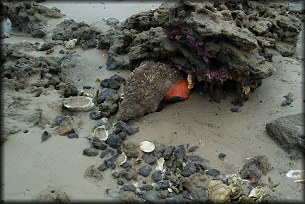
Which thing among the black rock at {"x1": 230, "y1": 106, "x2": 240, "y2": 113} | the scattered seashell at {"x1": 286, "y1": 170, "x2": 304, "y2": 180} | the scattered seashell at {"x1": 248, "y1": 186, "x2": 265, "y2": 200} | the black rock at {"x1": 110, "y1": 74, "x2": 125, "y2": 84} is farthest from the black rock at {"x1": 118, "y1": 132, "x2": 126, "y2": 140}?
the scattered seashell at {"x1": 286, "y1": 170, "x2": 304, "y2": 180}

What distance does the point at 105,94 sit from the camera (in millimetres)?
5719

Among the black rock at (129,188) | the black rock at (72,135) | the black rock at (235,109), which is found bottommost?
the black rock at (129,188)

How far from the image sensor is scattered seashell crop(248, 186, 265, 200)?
4.25 metres

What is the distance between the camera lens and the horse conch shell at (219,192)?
4137 millimetres

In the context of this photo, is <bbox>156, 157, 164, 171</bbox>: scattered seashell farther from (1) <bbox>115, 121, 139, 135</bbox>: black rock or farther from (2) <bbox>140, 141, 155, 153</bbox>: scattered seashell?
(1) <bbox>115, 121, 139, 135</bbox>: black rock

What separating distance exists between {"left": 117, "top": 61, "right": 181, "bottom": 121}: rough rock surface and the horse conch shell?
1513 mm

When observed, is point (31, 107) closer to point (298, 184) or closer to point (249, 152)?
point (249, 152)

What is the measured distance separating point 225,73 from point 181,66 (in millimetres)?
607

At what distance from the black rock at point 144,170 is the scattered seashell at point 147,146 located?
240 mm

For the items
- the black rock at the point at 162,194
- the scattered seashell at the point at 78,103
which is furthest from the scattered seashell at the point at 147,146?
the scattered seashell at the point at 78,103

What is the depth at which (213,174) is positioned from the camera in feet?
14.9

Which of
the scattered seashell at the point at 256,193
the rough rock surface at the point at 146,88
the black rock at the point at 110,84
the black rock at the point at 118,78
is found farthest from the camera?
the black rock at the point at 118,78

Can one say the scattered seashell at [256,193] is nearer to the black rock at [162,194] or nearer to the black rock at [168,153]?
the black rock at [162,194]

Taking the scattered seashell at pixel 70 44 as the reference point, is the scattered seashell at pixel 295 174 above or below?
below
